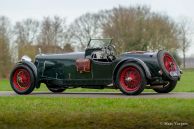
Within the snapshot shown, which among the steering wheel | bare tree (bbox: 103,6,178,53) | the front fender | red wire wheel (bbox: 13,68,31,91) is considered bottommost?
red wire wheel (bbox: 13,68,31,91)

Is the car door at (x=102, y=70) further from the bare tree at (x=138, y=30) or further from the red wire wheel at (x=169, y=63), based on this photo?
the bare tree at (x=138, y=30)

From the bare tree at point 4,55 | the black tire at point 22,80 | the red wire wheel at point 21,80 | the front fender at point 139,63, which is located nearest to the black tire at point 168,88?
the front fender at point 139,63

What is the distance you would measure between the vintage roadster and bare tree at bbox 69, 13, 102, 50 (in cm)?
5557

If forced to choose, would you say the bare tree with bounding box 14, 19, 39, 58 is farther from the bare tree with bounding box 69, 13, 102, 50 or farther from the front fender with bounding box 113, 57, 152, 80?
the front fender with bounding box 113, 57, 152, 80

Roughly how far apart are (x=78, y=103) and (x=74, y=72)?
4.73 m

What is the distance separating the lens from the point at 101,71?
14125 millimetres

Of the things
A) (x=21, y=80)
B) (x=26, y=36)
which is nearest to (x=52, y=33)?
(x=26, y=36)

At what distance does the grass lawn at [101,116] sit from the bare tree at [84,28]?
61.6 meters

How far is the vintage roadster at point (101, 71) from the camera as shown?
1341 centimetres

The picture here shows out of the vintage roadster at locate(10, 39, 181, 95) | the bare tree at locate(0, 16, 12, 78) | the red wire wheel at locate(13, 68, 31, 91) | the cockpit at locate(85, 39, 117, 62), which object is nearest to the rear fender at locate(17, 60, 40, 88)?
the vintage roadster at locate(10, 39, 181, 95)

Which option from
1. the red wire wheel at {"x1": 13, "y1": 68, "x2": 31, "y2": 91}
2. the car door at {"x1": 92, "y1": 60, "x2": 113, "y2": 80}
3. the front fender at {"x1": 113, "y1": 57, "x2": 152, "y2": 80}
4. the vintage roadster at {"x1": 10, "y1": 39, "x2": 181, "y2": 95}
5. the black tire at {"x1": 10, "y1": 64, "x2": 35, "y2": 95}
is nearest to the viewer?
the front fender at {"x1": 113, "y1": 57, "x2": 152, "y2": 80}

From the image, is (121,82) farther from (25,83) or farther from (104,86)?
(25,83)

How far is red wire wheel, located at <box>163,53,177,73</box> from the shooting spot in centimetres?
1384

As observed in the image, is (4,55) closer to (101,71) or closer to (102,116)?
(101,71)
